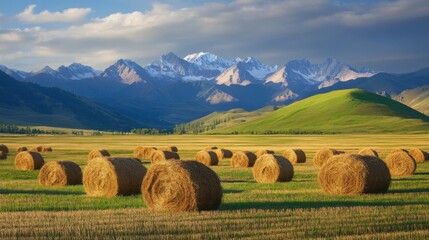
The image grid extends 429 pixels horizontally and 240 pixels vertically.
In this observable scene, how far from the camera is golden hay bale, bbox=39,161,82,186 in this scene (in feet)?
106

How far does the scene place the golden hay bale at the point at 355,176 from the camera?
26109 millimetres

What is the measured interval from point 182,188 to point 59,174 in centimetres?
1370

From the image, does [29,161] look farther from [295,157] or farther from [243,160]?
[295,157]

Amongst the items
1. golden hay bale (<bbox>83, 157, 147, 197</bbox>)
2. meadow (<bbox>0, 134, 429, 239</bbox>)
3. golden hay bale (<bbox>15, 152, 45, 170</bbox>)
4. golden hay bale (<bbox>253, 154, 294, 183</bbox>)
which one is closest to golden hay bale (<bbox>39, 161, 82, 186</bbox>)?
meadow (<bbox>0, 134, 429, 239</bbox>)

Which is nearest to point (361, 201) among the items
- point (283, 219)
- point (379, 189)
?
point (379, 189)

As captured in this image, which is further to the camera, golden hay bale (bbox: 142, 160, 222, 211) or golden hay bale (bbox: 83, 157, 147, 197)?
golden hay bale (bbox: 83, 157, 147, 197)

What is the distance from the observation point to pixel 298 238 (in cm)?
1549

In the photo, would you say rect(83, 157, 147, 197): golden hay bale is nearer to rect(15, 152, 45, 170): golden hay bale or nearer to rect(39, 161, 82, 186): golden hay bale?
rect(39, 161, 82, 186): golden hay bale

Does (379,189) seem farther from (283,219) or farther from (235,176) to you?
(235,176)

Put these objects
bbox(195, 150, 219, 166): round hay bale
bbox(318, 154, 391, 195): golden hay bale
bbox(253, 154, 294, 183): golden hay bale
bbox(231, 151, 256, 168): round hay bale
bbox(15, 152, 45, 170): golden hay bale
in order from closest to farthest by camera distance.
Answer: bbox(318, 154, 391, 195): golden hay bale → bbox(253, 154, 294, 183): golden hay bale → bbox(15, 152, 45, 170): golden hay bale → bbox(231, 151, 256, 168): round hay bale → bbox(195, 150, 219, 166): round hay bale

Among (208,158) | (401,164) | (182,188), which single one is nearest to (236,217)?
(182,188)

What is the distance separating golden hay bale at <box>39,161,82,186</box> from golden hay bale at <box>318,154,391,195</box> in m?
13.9

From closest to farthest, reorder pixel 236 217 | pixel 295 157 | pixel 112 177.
Result: pixel 236 217
pixel 112 177
pixel 295 157

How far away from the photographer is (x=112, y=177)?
26.3m
